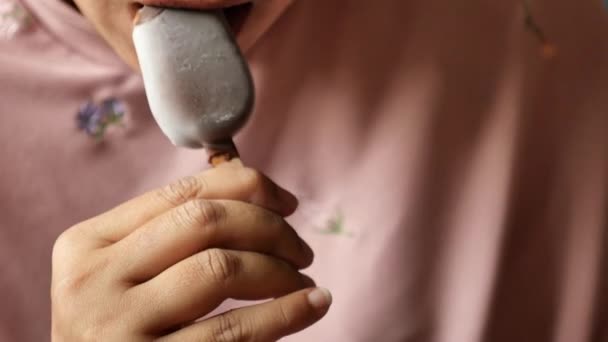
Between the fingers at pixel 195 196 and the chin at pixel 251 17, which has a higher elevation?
the chin at pixel 251 17

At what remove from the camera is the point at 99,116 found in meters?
0.86

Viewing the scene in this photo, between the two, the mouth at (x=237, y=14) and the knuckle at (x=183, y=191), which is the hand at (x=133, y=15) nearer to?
the mouth at (x=237, y=14)

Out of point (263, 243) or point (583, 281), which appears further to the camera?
point (583, 281)

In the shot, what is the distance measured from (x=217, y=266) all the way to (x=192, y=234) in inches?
1.3

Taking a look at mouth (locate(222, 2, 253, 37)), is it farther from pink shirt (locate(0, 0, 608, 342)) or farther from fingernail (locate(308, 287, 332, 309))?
fingernail (locate(308, 287, 332, 309))

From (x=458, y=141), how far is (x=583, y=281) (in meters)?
0.29

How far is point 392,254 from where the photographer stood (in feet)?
3.11

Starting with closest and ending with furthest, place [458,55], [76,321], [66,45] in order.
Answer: [76,321] < [66,45] < [458,55]

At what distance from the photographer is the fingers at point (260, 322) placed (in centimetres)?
55

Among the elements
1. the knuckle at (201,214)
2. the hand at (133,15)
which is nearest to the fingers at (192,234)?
the knuckle at (201,214)

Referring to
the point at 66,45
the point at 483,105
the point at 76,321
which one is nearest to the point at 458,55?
the point at 483,105

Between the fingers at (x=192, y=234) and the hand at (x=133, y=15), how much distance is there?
18 centimetres

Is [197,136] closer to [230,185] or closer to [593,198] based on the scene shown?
[230,185]

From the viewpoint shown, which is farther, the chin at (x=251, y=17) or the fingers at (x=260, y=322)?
the chin at (x=251, y=17)
